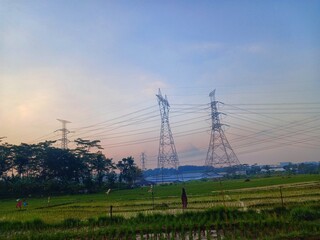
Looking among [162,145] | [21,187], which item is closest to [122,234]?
[21,187]

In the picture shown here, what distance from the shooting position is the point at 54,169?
215 ft

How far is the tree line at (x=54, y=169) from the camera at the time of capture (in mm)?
57781

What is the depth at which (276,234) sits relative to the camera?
1170 centimetres

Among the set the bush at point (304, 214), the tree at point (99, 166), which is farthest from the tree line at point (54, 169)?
the bush at point (304, 214)

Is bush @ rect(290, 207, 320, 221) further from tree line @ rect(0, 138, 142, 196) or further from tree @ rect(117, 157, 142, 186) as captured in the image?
tree @ rect(117, 157, 142, 186)

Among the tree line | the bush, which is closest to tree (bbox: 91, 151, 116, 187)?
the tree line

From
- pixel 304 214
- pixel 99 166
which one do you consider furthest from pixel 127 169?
pixel 304 214

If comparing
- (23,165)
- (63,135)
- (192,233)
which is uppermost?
(63,135)

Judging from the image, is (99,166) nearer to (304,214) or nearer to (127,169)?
(127,169)

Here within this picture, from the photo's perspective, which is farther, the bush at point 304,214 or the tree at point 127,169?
the tree at point 127,169

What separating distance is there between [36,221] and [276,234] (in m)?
12.5

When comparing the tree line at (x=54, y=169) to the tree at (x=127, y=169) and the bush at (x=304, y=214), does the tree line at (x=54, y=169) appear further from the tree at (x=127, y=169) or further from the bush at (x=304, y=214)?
the bush at (x=304, y=214)

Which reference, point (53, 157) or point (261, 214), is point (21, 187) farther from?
point (261, 214)

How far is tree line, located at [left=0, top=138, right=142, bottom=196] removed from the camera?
190ft
